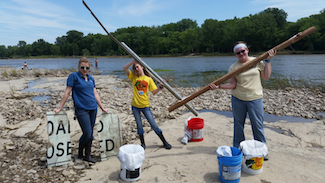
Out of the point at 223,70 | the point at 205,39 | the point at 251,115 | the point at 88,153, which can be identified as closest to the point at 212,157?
the point at 251,115

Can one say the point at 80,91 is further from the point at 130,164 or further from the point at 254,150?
the point at 254,150

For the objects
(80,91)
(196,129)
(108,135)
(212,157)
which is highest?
(80,91)

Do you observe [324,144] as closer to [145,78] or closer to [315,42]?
[145,78]

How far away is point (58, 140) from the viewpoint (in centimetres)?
403

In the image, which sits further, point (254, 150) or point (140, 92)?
point (140, 92)

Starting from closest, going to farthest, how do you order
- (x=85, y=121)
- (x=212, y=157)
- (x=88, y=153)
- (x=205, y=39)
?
(x=85, y=121) < (x=88, y=153) < (x=212, y=157) < (x=205, y=39)

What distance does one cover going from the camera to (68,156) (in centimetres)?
412

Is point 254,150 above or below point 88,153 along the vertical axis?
above

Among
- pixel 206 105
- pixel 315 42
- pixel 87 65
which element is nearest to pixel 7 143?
pixel 87 65

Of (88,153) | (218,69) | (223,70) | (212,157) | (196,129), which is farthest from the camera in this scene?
(218,69)

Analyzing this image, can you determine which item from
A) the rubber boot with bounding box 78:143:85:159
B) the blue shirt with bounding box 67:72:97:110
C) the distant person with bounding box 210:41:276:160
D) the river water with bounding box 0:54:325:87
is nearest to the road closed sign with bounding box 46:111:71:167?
the rubber boot with bounding box 78:143:85:159

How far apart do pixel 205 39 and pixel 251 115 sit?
88.8 metres

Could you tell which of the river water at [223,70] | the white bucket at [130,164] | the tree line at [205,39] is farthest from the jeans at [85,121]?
the tree line at [205,39]

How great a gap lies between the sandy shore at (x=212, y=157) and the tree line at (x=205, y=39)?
→ 47.3m
